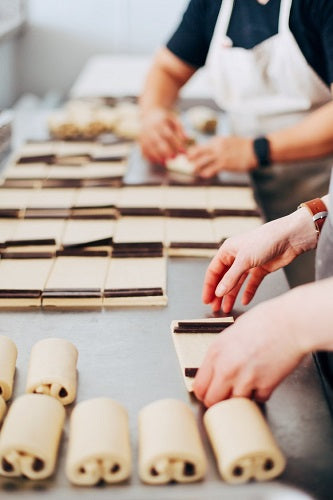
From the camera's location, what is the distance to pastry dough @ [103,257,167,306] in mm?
1568

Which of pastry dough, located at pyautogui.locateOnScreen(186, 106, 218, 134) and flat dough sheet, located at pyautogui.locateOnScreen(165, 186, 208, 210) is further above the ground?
pastry dough, located at pyautogui.locateOnScreen(186, 106, 218, 134)

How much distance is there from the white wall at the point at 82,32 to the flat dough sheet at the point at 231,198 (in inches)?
151

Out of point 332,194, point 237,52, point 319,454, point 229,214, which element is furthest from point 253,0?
point 319,454

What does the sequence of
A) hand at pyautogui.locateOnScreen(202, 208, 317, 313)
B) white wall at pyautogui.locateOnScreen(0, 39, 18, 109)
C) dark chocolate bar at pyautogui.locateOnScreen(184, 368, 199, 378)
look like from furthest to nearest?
white wall at pyautogui.locateOnScreen(0, 39, 18, 109) < hand at pyautogui.locateOnScreen(202, 208, 317, 313) < dark chocolate bar at pyautogui.locateOnScreen(184, 368, 199, 378)

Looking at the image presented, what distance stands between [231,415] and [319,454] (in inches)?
6.3

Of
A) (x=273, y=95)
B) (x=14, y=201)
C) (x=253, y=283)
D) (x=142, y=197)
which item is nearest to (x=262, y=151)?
(x=273, y=95)

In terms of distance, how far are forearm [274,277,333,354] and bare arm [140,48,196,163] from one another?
1.61 m

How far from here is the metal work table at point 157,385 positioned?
3.31 feet

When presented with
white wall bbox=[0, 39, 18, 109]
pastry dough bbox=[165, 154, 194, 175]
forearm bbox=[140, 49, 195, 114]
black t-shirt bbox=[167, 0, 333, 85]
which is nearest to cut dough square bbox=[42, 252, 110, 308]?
pastry dough bbox=[165, 154, 194, 175]

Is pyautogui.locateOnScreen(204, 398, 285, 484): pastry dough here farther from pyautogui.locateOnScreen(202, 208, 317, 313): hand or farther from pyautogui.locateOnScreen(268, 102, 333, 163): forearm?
pyautogui.locateOnScreen(268, 102, 333, 163): forearm

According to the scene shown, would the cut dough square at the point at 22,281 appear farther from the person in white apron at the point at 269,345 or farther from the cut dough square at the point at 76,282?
the person in white apron at the point at 269,345

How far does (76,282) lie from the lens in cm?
164

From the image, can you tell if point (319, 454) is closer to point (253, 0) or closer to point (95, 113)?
point (253, 0)

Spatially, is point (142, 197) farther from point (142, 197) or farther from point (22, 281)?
point (22, 281)
